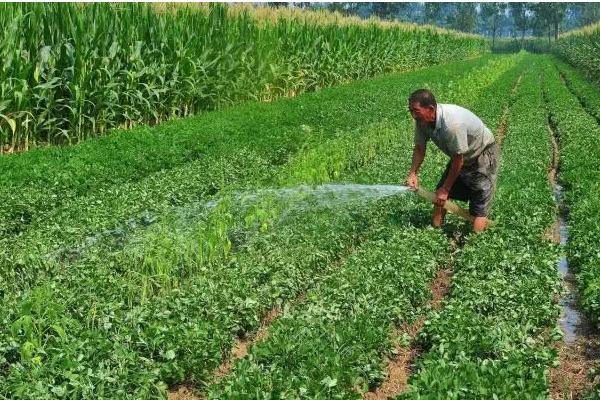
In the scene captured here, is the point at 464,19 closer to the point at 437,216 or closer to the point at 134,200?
the point at 437,216

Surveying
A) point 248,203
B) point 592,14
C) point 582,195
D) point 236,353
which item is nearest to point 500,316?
point 236,353

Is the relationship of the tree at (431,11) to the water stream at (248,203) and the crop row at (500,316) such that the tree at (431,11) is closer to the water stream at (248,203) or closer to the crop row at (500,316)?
the water stream at (248,203)

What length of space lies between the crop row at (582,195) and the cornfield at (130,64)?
840cm

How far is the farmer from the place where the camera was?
25.2 ft

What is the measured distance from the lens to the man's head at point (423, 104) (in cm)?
746

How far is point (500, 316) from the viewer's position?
5.86m

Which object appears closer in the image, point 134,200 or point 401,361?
point 401,361

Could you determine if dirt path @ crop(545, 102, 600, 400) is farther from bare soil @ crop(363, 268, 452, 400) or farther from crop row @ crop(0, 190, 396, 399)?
crop row @ crop(0, 190, 396, 399)

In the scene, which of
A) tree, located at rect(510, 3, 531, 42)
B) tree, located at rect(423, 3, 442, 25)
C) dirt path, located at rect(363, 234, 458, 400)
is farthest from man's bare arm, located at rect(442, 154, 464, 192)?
tree, located at rect(423, 3, 442, 25)

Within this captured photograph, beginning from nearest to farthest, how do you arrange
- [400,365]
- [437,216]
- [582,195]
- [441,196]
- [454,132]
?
[400,365], [454,132], [441,196], [437,216], [582,195]

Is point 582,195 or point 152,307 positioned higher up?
point 582,195

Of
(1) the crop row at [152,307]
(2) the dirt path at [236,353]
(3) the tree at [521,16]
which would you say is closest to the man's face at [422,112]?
(1) the crop row at [152,307]

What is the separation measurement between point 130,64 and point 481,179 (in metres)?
8.67

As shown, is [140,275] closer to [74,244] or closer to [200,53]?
[74,244]
